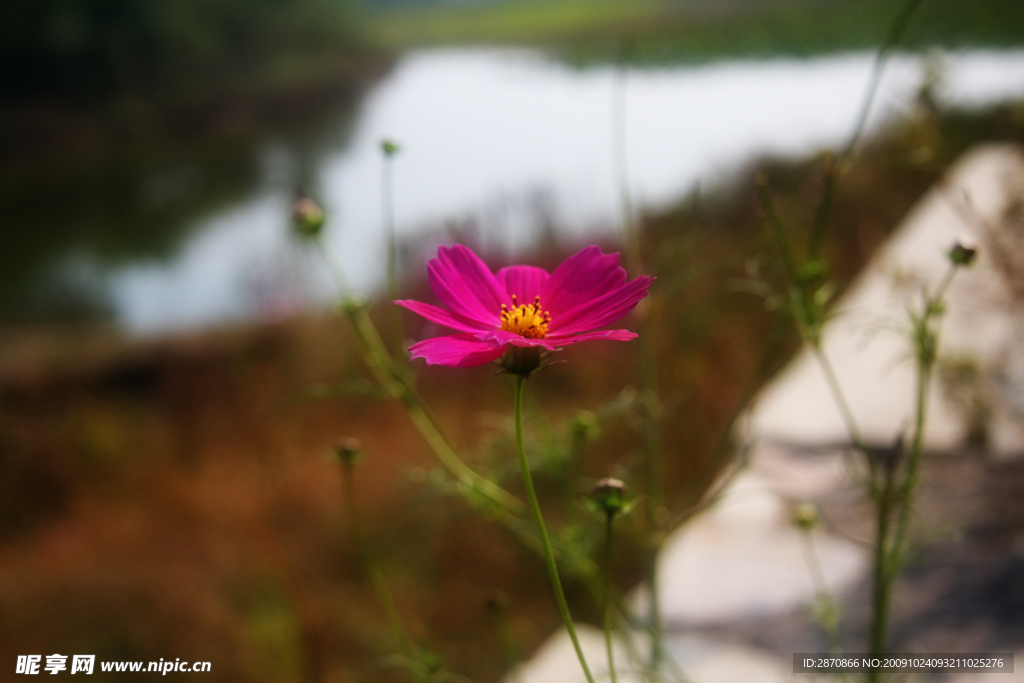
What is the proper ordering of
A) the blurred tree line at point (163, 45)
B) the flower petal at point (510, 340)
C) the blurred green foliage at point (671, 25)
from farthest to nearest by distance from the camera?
the blurred tree line at point (163, 45)
the blurred green foliage at point (671, 25)
the flower petal at point (510, 340)

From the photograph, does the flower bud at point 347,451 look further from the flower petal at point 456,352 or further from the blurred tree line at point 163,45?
the blurred tree line at point 163,45

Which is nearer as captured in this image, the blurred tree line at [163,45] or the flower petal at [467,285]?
the flower petal at [467,285]

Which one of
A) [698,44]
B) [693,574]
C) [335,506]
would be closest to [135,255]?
[335,506]

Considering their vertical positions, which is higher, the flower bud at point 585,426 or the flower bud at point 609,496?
the flower bud at point 585,426

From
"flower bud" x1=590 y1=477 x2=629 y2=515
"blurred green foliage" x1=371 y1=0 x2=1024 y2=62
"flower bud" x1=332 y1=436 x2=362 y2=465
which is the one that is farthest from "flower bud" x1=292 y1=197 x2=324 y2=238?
"blurred green foliage" x1=371 y1=0 x2=1024 y2=62

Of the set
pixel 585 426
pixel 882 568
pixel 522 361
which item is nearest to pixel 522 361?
pixel 522 361

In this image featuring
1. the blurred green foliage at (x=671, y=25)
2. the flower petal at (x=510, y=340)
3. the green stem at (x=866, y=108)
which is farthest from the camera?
the blurred green foliage at (x=671, y=25)

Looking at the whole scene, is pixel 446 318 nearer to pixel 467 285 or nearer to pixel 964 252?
pixel 467 285

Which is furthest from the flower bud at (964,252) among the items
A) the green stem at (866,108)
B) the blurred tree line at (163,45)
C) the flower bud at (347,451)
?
the blurred tree line at (163,45)
